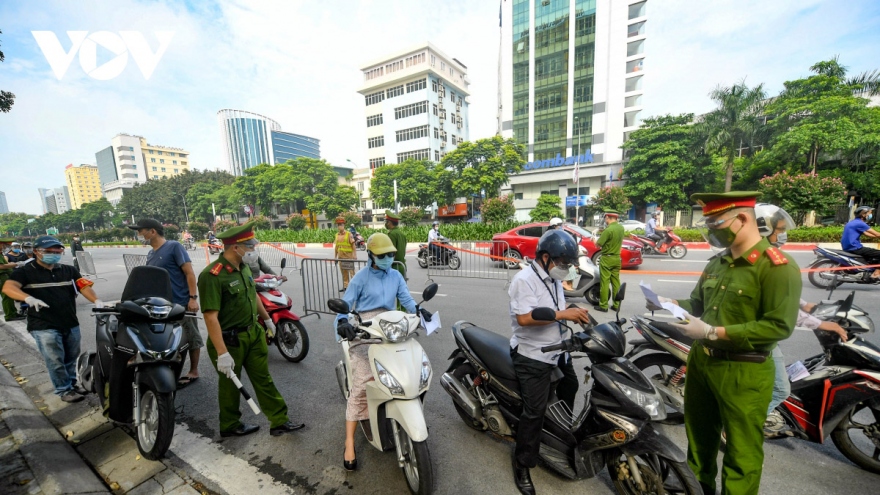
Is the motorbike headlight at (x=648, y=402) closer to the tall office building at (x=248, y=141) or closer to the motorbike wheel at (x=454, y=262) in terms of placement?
the motorbike wheel at (x=454, y=262)

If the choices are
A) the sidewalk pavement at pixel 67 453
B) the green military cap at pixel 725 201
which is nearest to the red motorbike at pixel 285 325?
the sidewalk pavement at pixel 67 453

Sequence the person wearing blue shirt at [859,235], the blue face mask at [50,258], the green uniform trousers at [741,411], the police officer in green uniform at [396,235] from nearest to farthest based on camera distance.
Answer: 1. the green uniform trousers at [741,411]
2. the blue face mask at [50,258]
3. the police officer in green uniform at [396,235]
4. the person wearing blue shirt at [859,235]

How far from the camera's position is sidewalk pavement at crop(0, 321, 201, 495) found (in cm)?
232

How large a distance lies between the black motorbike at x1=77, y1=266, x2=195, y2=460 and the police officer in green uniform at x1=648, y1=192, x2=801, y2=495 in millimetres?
3567

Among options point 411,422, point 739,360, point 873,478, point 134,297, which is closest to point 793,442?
point 873,478

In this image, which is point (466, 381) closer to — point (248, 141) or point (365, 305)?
point (365, 305)

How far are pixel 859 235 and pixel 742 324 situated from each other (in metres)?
8.21

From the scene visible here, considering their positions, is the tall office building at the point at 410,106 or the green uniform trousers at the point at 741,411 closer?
the green uniform trousers at the point at 741,411

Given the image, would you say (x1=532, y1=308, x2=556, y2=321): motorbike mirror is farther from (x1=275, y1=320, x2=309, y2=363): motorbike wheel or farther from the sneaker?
the sneaker

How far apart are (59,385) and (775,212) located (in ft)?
22.8

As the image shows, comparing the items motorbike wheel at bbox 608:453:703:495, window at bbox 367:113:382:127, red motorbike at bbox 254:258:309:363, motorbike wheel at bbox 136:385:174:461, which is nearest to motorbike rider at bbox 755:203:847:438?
motorbike wheel at bbox 608:453:703:495

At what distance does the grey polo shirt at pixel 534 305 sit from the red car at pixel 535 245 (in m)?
7.49

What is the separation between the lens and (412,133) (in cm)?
4431

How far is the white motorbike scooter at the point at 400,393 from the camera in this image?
214 centimetres
